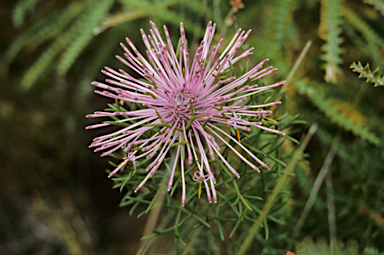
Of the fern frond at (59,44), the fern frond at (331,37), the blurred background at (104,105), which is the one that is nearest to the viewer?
the fern frond at (331,37)

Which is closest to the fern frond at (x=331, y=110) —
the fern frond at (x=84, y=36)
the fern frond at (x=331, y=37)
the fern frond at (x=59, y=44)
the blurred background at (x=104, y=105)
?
the blurred background at (x=104, y=105)

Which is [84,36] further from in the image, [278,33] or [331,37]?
[331,37]

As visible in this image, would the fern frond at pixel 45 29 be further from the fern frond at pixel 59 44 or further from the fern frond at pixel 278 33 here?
the fern frond at pixel 278 33

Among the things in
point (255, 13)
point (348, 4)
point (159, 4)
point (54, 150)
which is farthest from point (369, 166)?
point (54, 150)

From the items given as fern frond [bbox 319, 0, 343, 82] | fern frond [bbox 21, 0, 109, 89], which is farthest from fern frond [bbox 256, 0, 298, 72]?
fern frond [bbox 21, 0, 109, 89]

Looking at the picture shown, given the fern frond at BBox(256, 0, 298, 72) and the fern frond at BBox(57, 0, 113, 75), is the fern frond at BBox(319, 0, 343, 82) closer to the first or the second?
the fern frond at BBox(256, 0, 298, 72)

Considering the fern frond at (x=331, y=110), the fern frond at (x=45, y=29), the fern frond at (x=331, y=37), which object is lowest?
the fern frond at (x=331, y=110)

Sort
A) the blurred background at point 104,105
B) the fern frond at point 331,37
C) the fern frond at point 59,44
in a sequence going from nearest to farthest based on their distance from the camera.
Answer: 1. the fern frond at point 331,37
2. the blurred background at point 104,105
3. the fern frond at point 59,44
